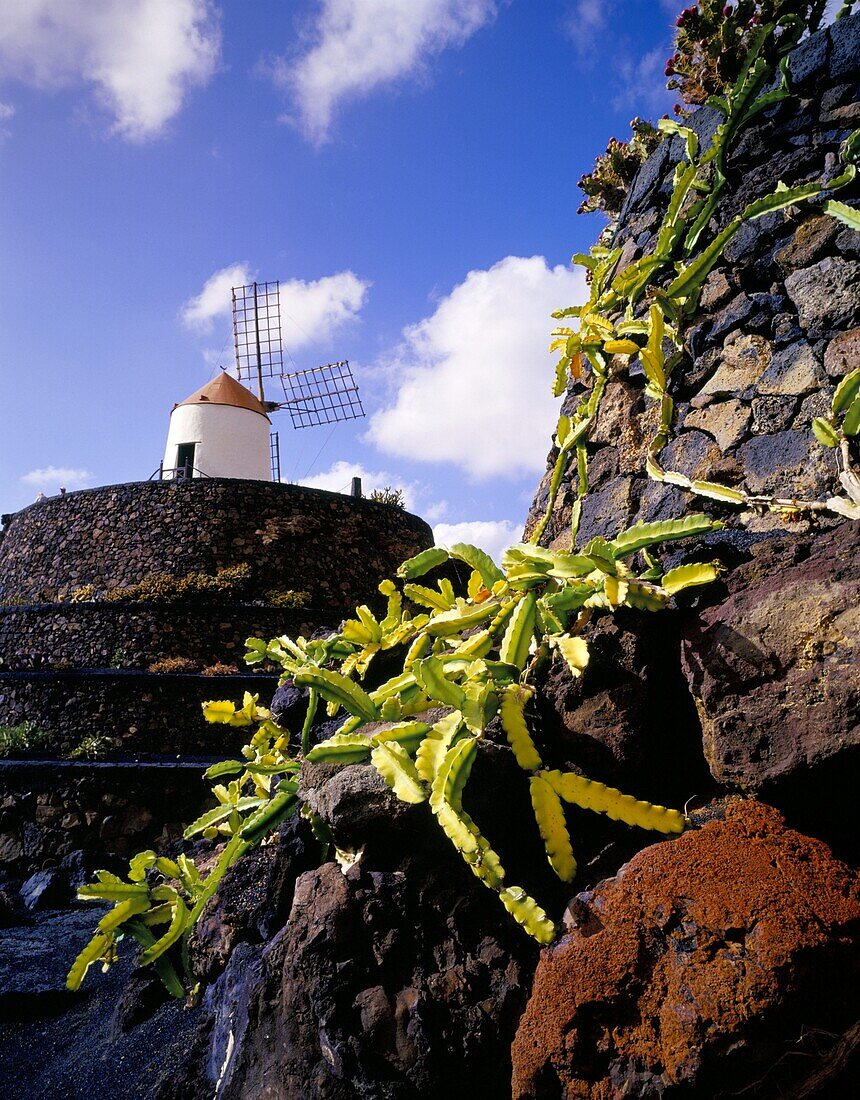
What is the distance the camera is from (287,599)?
1093cm

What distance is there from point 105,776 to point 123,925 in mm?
7508

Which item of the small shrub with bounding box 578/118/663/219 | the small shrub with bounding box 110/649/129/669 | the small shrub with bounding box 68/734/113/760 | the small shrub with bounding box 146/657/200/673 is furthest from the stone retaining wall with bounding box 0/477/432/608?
the small shrub with bounding box 578/118/663/219

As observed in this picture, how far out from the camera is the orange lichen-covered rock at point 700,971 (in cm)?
89

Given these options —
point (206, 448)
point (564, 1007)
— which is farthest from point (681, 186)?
point (206, 448)

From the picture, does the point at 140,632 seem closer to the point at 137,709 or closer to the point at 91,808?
the point at 137,709

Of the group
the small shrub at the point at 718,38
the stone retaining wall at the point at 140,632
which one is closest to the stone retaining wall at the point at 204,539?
the stone retaining wall at the point at 140,632

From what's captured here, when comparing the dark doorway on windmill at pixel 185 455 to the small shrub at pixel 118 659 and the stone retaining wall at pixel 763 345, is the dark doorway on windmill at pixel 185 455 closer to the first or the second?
the small shrub at pixel 118 659

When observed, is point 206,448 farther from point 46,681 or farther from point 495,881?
point 495,881

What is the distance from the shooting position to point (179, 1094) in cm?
150

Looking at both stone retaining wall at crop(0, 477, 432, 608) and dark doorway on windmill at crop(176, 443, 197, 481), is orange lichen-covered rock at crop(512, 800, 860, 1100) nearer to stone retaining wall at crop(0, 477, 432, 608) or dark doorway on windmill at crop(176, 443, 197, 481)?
stone retaining wall at crop(0, 477, 432, 608)

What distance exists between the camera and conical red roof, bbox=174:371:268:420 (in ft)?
56.6

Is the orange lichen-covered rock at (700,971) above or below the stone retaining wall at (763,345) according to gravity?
below

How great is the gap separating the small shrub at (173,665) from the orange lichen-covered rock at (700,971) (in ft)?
31.4

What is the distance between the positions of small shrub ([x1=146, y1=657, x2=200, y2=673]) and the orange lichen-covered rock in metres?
9.56
